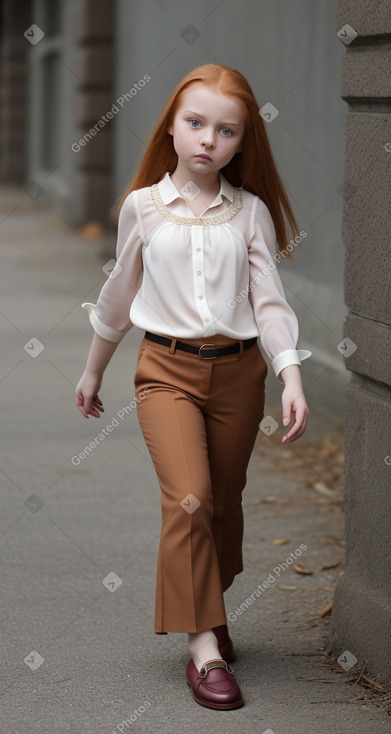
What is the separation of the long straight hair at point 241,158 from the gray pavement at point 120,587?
1.26 m

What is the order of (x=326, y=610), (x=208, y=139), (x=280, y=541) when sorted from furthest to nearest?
(x=280, y=541) → (x=326, y=610) → (x=208, y=139)

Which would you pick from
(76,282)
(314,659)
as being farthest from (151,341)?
(76,282)

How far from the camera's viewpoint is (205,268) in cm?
326

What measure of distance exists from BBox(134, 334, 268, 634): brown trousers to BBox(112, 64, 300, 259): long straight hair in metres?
0.42

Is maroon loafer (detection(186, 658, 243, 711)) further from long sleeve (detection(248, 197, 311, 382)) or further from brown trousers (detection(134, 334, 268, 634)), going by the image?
long sleeve (detection(248, 197, 311, 382))

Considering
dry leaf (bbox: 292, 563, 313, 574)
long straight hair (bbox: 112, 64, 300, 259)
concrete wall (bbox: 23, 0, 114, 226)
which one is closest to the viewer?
long straight hair (bbox: 112, 64, 300, 259)

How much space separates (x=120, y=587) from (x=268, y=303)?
4.62 feet

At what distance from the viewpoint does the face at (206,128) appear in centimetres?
322

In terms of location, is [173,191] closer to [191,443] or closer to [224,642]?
[191,443]

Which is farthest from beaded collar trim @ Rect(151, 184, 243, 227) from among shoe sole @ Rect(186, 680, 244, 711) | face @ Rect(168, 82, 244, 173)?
shoe sole @ Rect(186, 680, 244, 711)

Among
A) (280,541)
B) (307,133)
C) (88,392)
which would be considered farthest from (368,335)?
(307,133)

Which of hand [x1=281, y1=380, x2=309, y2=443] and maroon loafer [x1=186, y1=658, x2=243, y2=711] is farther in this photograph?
maroon loafer [x1=186, y1=658, x2=243, y2=711]

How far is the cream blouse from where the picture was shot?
3.26m

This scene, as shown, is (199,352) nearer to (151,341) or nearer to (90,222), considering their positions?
(151,341)
